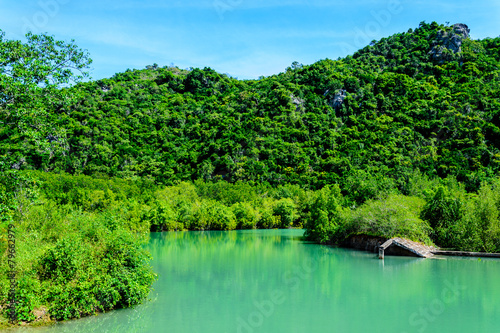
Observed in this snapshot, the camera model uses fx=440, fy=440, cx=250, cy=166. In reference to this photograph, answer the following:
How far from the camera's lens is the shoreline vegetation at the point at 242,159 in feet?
42.2

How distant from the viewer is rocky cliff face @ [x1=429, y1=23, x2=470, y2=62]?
87750 mm

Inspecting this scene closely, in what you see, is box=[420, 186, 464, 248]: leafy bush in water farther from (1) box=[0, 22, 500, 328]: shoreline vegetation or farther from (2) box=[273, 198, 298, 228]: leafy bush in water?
(2) box=[273, 198, 298, 228]: leafy bush in water

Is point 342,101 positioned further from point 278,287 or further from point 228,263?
point 278,287

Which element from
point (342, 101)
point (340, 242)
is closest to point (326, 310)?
point (340, 242)

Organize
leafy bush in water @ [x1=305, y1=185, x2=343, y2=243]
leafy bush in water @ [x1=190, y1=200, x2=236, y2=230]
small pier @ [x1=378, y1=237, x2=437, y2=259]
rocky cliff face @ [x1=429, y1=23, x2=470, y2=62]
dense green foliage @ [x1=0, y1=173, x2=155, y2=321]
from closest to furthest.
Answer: dense green foliage @ [x1=0, y1=173, x2=155, y2=321] < small pier @ [x1=378, y1=237, x2=437, y2=259] < leafy bush in water @ [x1=305, y1=185, x2=343, y2=243] < leafy bush in water @ [x1=190, y1=200, x2=236, y2=230] < rocky cliff face @ [x1=429, y1=23, x2=470, y2=62]

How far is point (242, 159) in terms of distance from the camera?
81.3 m

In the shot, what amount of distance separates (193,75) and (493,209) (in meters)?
94.2

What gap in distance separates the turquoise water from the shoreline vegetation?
1.51 meters

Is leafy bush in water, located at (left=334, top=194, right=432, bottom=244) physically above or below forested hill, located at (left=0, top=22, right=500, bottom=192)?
below

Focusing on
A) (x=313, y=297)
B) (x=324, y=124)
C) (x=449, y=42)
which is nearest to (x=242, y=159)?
(x=324, y=124)

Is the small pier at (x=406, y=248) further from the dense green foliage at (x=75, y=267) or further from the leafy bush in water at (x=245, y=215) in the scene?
the leafy bush in water at (x=245, y=215)

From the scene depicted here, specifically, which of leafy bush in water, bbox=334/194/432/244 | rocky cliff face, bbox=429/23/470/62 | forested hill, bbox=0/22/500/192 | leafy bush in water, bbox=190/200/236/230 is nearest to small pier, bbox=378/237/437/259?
leafy bush in water, bbox=334/194/432/244

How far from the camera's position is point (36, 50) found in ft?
38.1

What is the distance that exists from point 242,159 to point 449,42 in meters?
49.7
